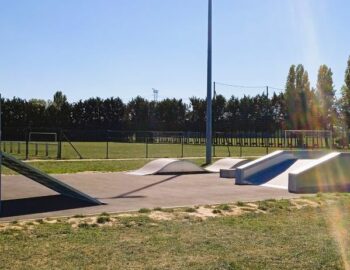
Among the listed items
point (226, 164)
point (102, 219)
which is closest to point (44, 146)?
point (226, 164)

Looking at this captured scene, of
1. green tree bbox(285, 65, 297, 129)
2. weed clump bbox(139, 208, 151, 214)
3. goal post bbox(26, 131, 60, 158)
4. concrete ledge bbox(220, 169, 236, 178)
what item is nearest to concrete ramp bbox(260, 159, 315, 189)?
concrete ledge bbox(220, 169, 236, 178)

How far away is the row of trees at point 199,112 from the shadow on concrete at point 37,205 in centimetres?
5154

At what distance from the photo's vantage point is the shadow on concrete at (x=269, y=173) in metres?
16.3

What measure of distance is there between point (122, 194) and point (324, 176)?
626cm

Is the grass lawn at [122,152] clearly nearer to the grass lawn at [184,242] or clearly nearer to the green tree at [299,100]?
the green tree at [299,100]

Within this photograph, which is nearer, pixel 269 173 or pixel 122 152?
pixel 269 173

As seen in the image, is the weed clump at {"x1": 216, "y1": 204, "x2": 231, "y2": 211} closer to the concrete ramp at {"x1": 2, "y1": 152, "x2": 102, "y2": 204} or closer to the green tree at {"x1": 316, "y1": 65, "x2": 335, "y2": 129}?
the concrete ramp at {"x1": 2, "y1": 152, "x2": 102, "y2": 204}

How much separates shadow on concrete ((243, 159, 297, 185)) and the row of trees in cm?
4275

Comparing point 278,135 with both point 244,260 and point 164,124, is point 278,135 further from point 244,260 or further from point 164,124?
point 244,260

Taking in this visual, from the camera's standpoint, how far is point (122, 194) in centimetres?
1270

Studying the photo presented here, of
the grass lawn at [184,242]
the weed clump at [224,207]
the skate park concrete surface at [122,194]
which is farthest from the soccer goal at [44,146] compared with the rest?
the grass lawn at [184,242]

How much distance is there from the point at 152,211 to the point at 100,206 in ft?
4.65

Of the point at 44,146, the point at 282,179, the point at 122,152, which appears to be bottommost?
the point at 282,179

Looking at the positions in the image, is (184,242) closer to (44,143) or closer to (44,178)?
(44,178)
